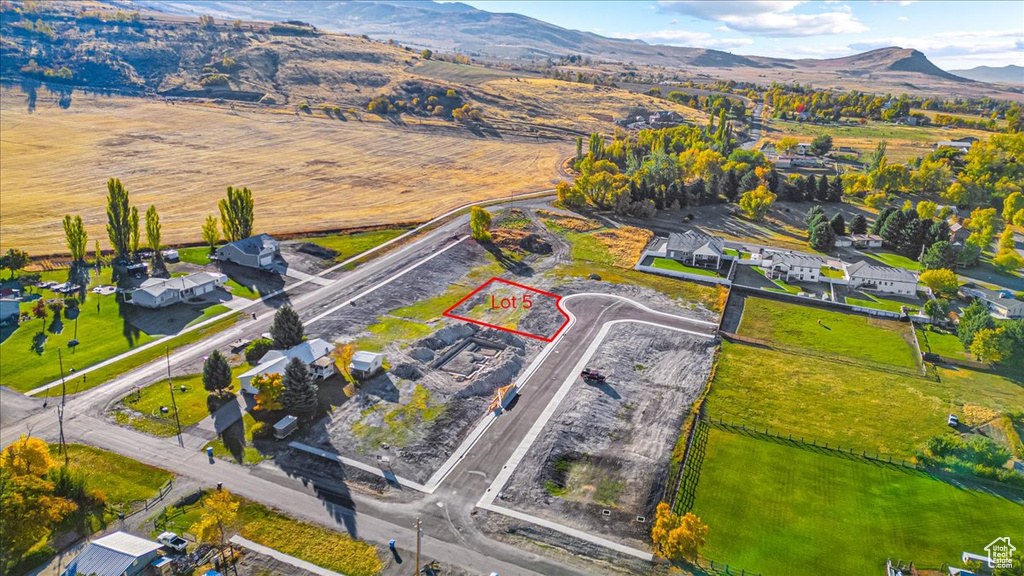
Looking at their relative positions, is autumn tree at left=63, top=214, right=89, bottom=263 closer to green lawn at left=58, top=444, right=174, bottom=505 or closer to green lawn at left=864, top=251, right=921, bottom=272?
green lawn at left=58, top=444, right=174, bottom=505

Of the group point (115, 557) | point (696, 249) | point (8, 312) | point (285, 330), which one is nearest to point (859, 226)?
point (696, 249)

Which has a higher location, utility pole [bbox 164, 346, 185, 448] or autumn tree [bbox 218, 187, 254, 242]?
autumn tree [bbox 218, 187, 254, 242]

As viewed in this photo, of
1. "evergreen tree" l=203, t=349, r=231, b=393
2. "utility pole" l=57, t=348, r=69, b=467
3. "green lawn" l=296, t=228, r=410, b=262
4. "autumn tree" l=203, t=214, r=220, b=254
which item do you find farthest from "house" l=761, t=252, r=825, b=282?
"utility pole" l=57, t=348, r=69, b=467

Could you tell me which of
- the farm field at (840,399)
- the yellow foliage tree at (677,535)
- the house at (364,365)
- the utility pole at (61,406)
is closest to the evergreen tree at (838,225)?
the farm field at (840,399)

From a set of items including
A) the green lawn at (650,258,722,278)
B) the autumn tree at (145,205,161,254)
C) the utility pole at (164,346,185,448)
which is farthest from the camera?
the green lawn at (650,258,722,278)

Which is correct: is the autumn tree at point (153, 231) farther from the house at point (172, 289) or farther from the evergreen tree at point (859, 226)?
the evergreen tree at point (859, 226)

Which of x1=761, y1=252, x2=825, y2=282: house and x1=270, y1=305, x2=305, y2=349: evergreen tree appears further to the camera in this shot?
x1=761, y1=252, x2=825, y2=282: house
